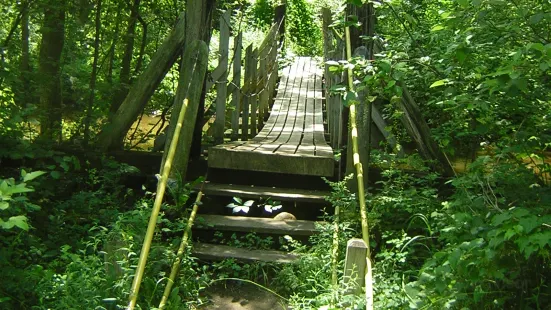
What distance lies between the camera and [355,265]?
3334mm

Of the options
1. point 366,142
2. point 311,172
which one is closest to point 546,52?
point 366,142

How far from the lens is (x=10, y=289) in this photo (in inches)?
159

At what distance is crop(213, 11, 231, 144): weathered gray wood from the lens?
642cm

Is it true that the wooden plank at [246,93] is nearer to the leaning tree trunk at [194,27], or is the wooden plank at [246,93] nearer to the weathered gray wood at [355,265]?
the leaning tree trunk at [194,27]

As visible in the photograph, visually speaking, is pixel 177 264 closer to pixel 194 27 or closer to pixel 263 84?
pixel 194 27

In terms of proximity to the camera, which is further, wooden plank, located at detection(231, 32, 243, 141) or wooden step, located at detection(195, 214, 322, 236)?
wooden plank, located at detection(231, 32, 243, 141)

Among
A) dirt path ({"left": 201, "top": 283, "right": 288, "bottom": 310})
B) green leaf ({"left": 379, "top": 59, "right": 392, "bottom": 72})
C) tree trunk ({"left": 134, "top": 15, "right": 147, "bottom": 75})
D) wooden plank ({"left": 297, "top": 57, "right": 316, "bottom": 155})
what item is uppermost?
tree trunk ({"left": 134, "top": 15, "right": 147, "bottom": 75})

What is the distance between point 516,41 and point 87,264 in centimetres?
312

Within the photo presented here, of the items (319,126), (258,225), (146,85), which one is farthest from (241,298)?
(319,126)

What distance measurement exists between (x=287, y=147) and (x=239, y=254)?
6.18 ft

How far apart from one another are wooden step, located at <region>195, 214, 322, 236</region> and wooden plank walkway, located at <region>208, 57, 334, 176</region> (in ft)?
2.06

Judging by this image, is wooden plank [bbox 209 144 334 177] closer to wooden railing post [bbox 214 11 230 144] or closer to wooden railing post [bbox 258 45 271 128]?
wooden railing post [bbox 214 11 230 144]

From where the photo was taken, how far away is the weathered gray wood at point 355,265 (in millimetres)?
3283

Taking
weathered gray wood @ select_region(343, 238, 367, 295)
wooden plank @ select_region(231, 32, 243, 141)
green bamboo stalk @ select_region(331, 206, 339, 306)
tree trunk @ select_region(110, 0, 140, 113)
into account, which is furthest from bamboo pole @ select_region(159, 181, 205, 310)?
tree trunk @ select_region(110, 0, 140, 113)
